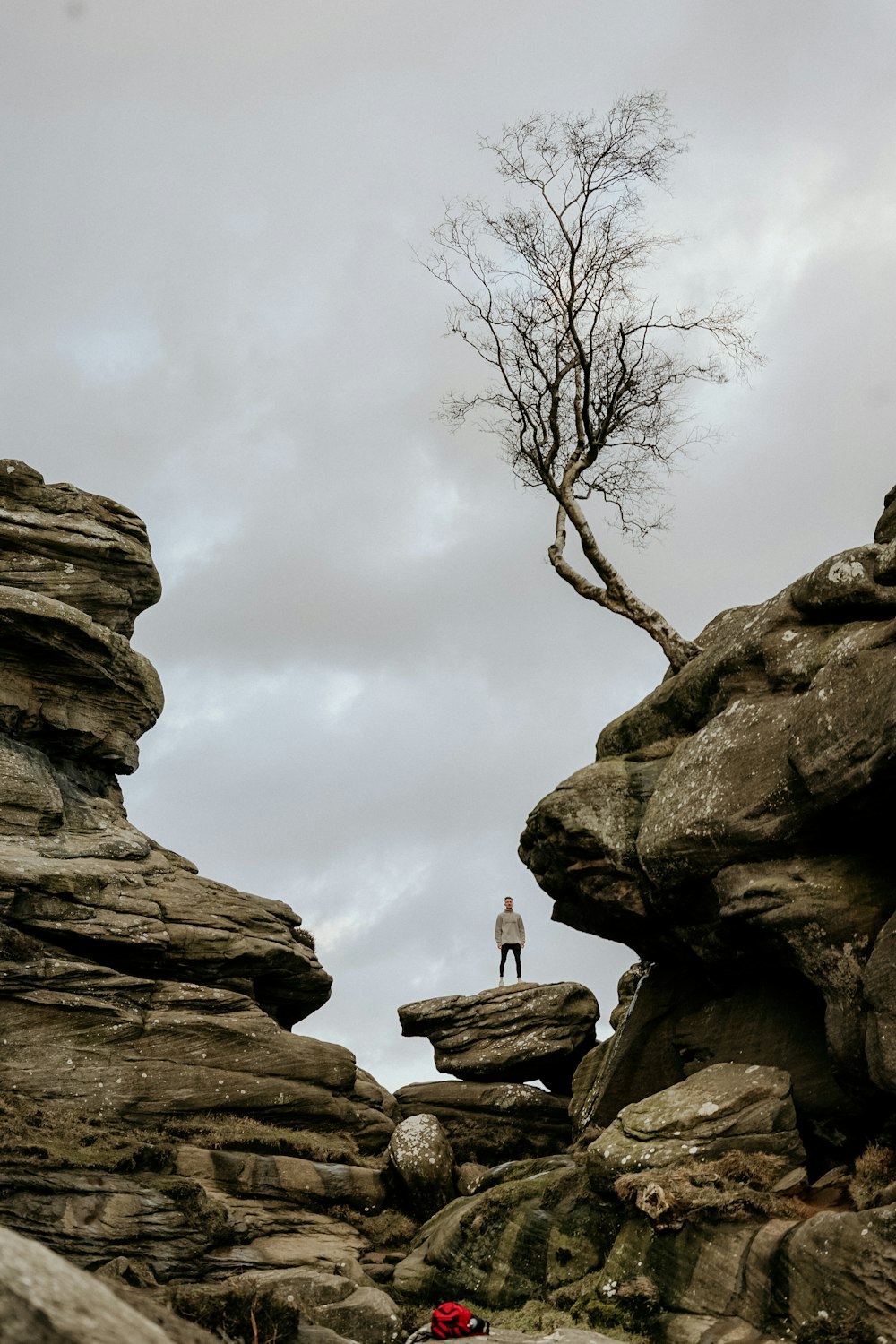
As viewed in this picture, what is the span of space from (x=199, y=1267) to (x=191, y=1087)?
762cm

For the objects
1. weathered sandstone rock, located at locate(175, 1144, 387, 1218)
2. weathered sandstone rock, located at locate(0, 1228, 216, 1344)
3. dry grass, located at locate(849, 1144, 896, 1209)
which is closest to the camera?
weathered sandstone rock, located at locate(0, 1228, 216, 1344)

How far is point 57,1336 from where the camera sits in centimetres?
723

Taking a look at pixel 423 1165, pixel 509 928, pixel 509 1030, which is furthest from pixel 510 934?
pixel 423 1165

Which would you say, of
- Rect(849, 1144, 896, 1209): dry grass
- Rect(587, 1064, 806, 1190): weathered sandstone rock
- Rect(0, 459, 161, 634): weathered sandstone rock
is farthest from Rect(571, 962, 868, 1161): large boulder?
Rect(0, 459, 161, 634): weathered sandstone rock

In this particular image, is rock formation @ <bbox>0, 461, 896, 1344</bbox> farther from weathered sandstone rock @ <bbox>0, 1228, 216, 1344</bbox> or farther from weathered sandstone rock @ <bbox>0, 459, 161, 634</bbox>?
weathered sandstone rock @ <bbox>0, 1228, 216, 1344</bbox>

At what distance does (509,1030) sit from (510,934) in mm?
4709

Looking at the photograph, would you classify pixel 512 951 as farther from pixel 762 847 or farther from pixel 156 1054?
pixel 762 847

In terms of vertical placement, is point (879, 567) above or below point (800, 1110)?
above

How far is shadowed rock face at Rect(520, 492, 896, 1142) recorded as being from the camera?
24.6 m

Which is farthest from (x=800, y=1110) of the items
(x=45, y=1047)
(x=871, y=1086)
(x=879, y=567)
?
(x=45, y=1047)

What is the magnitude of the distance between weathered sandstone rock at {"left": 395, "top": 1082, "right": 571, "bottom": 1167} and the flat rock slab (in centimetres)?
87

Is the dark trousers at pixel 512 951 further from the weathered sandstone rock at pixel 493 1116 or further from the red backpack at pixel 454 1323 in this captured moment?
the red backpack at pixel 454 1323

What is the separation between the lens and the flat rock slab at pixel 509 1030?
134 feet

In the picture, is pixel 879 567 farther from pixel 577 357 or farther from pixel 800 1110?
pixel 577 357
